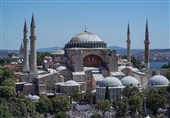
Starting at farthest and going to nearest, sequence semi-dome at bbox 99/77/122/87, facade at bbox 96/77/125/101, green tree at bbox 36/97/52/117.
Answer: semi-dome at bbox 99/77/122/87
facade at bbox 96/77/125/101
green tree at bbox 36/97/52/117

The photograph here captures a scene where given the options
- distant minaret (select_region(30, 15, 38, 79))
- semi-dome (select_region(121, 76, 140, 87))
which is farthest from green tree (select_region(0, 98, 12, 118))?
semi-dome (select_region(121, 76, 140, 87))

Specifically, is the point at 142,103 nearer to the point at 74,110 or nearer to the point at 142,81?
the point at 74,110

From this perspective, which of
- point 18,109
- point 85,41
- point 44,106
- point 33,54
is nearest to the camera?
point 18,109

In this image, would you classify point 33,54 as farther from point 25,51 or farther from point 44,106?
point 44,106

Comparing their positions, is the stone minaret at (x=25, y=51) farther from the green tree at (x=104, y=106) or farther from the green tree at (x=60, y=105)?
the green tree at (x=104, y=106)

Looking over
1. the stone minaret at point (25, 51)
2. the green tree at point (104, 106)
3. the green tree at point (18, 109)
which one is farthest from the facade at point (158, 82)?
the stone minaret at point (25, 51)

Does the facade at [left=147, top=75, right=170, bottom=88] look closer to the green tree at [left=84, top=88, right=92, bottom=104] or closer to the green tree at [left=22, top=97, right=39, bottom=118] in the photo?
the green tree at [left=84, top=88, right=92, bottom=104]

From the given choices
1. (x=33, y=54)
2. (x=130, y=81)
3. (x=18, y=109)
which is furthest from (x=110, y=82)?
(x=18, y=109)

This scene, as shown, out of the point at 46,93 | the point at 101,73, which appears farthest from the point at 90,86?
the point at 46,93
